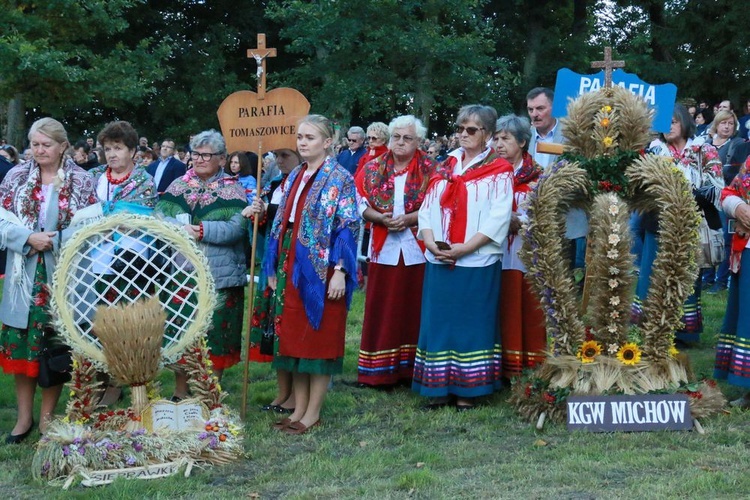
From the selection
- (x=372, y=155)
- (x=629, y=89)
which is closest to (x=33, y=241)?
(x=372, y=155)

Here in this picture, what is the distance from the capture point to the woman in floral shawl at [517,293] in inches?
274

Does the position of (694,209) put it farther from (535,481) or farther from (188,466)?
(188,466)

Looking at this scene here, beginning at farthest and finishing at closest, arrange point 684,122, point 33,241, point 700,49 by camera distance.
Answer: point 700,49, point 684,122, point 33,241

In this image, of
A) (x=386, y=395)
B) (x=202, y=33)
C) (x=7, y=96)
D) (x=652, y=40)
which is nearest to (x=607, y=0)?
(x=652, y=40)

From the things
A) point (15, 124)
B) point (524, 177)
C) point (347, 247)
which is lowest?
point (347, 247)

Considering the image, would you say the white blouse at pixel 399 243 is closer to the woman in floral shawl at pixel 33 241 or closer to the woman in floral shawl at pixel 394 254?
the woman in floral shawl at pixel 394 254

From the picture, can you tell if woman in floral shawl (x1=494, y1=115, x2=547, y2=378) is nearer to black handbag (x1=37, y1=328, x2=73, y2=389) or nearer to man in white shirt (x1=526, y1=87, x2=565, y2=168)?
man in white shirt (x1=526, y1=87, x2=565, y2=168)

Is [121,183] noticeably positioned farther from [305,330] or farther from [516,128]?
[516,128]

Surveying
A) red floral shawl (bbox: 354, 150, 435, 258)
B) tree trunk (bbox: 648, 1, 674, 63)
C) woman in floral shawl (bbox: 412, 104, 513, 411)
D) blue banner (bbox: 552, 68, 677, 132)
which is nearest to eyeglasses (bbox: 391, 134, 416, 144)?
red floral shawl (bbox: 354, 150, 435, 258)

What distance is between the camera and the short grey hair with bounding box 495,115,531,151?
6941 millimetres

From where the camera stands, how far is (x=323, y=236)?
20.0 ft

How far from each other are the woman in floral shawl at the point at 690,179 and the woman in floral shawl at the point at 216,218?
2887mm

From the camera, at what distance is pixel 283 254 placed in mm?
6270

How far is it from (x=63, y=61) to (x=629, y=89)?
15366mm
